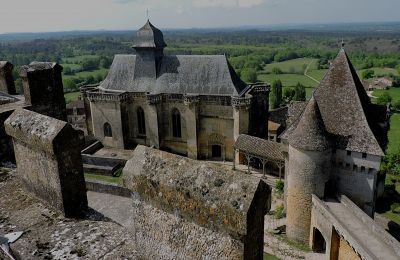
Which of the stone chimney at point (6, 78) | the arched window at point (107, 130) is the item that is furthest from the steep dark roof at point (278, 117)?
the stone chimney at point (6, 78)

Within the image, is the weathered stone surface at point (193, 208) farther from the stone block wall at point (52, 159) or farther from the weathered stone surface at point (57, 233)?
the stone block wall at point (52, 159)

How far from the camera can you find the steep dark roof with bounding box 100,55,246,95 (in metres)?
34.8

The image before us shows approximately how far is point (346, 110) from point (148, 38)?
22.7m

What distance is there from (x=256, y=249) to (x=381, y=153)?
18384 mm

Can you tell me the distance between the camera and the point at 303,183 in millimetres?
21484

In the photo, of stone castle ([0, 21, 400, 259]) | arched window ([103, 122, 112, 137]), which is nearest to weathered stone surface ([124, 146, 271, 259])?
stone castle ([0, 21, 400, 259])

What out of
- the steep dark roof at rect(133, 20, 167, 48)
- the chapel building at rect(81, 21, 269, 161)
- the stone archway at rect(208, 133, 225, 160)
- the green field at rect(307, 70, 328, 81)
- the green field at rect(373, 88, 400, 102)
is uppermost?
the steep dark roof at rect(133, 20, 167, 48)

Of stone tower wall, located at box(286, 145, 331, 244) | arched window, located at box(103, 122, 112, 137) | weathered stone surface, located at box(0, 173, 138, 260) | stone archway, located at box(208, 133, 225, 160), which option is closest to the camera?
weathered stone surface, located at box(0, 173, 138, 260)

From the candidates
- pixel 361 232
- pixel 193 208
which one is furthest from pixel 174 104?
pixel 193 208

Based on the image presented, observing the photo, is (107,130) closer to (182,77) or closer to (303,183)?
(182,77)

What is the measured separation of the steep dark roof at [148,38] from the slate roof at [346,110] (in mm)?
19792

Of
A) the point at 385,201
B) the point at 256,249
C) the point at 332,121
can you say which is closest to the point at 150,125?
the point at 332,121

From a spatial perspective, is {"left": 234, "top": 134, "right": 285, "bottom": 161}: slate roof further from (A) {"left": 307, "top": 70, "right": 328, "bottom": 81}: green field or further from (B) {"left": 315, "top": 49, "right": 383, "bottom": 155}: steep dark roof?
(A) {"left": 307, "top": 70, "right": 328, "bottom": 81}: green field

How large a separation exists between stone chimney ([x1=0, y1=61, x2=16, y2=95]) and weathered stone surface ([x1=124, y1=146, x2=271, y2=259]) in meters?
11.2
